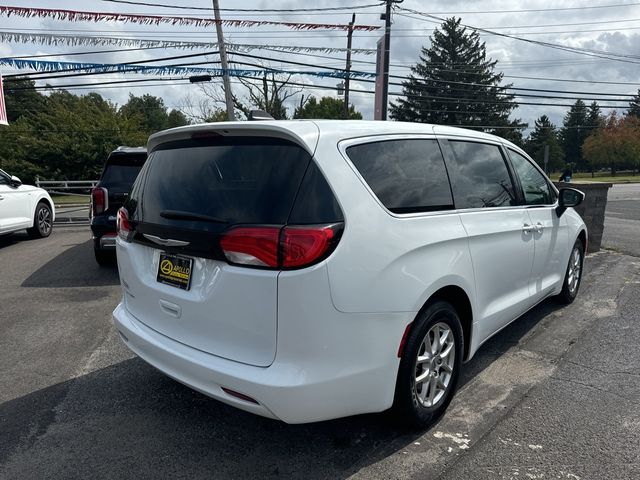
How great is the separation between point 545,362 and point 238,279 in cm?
283

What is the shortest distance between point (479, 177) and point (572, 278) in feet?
8.61

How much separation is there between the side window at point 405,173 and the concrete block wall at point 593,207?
6025 mm

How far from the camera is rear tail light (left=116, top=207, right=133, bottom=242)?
300 cm

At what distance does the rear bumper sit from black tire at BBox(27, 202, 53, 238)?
9168 millimetres

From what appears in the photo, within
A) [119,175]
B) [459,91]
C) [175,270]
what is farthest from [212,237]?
[459,91]

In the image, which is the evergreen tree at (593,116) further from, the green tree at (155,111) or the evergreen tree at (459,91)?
the green tree at (155,111)

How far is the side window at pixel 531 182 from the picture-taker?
4062 mm

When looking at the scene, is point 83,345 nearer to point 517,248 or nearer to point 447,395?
point 447,395

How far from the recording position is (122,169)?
7.04 metres

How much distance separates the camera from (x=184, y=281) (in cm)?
251

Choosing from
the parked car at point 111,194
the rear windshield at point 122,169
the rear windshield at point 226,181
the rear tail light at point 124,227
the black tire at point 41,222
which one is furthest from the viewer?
the black tire at point 41,222

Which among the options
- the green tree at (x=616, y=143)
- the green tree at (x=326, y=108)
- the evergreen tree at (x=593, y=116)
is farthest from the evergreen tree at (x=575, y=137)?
the green tree at (x=326, y=108)

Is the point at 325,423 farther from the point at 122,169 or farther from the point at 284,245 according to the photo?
the point at 122,169

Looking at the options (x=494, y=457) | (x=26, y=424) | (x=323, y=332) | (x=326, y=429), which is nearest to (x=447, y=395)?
(x=494, y=457)
